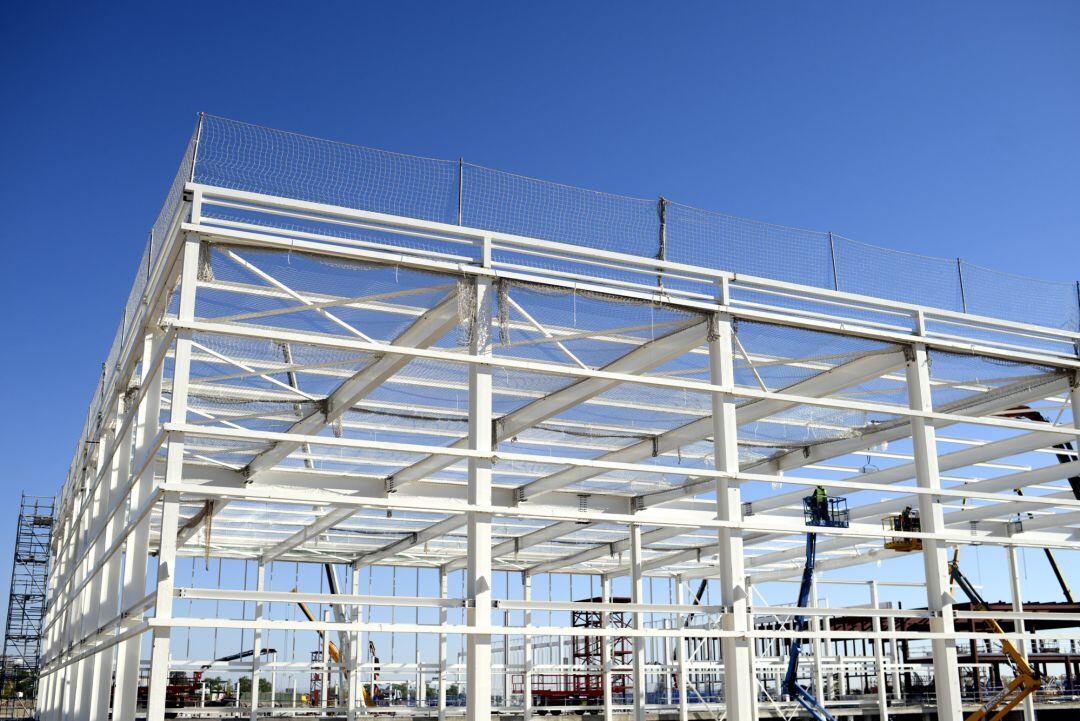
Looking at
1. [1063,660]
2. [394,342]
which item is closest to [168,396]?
[394,342]

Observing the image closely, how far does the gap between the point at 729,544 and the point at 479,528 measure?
182 inches

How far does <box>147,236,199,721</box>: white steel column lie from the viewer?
555 inches

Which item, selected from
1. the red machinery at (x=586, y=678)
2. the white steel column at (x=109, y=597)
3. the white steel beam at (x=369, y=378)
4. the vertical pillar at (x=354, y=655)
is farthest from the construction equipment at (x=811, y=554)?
the red machinery at (x=586, y=678)

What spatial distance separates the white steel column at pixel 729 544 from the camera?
697 inches

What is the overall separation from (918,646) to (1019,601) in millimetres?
32043

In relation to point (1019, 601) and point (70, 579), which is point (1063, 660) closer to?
point (1019, 601)

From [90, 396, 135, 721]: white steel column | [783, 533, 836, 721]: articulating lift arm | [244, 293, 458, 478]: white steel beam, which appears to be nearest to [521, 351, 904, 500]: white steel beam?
[783, 533, 836, 721]: articulating lift arm

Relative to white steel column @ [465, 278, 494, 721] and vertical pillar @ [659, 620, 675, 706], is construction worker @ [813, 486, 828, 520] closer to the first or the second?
white steel column @ [465, 278, 494, 721]

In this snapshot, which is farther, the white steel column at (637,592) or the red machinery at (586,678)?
the red machinery at (586,678)

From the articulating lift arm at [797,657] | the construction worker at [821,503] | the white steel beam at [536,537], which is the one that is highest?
the white steel beam at [536,537]

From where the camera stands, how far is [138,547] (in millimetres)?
18016

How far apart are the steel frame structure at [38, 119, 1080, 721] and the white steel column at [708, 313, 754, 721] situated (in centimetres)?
5

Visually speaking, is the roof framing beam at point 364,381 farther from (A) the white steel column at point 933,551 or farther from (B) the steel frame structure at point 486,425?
(A) the white steel column at point 933,551

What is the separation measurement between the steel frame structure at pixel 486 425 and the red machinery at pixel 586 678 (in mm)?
15687
